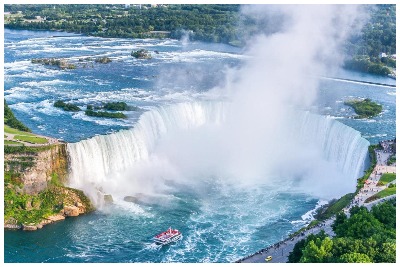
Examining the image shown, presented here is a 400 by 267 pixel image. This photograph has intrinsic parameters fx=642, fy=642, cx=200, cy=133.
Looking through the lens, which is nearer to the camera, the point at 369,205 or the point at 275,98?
the point at 369,205

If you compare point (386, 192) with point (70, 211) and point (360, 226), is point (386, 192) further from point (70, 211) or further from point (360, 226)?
point (70, 211)

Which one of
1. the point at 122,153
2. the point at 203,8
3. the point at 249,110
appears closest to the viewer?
the point at 122,153

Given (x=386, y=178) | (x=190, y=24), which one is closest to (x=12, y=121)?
(x=386, y=178)

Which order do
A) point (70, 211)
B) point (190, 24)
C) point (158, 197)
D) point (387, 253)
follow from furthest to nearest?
1. point (190, 24)
2. point (158, 197)
3. point (70, 211)
4. point (387, 253)

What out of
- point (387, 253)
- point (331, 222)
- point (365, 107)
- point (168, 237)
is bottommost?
point (168, 237)

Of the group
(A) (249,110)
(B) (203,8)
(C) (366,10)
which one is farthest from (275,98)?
(B) (203,8)

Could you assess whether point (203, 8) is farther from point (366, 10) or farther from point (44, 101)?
point (44, 101)
